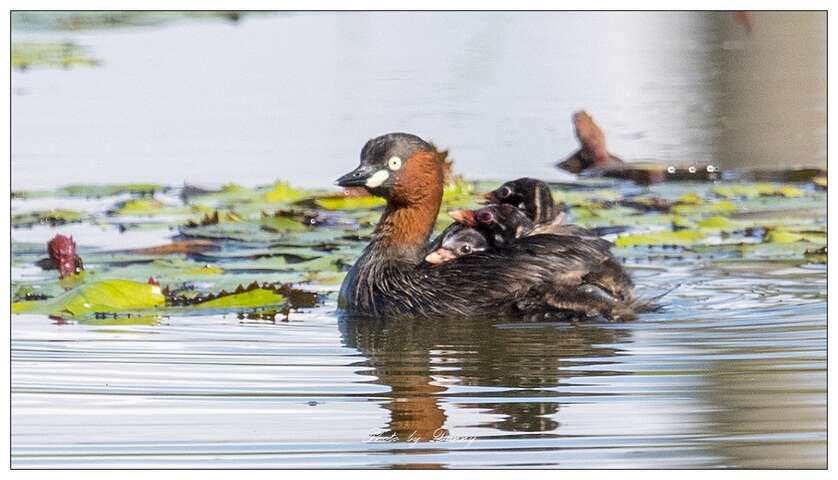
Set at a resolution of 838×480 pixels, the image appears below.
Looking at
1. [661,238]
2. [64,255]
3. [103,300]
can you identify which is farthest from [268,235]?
[661,238]

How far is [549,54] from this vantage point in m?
20.8

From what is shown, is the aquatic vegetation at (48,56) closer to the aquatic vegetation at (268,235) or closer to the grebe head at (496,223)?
the aquatic vegetation at (268,235)

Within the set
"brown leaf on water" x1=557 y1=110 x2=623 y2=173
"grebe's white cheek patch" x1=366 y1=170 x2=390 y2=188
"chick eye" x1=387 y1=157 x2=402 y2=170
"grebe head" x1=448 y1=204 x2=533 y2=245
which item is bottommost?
"grebe head" x1=448 y1=204 x2=533 y2=245

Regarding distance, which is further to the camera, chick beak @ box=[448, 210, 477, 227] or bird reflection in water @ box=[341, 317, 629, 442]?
chick beak @ box=[448, 210, 477, 227]

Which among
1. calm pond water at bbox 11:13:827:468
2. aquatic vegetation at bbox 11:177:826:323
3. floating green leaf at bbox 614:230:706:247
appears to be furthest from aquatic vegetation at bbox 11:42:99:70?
floating green leaf at bbox 614:230:706:247

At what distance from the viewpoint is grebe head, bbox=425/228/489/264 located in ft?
A: 29.5

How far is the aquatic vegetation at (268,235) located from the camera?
8.77 m

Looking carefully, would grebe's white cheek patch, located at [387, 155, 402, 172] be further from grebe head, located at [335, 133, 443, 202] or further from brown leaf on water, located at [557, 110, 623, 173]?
brown leaf on water, located at [557, 110, 623, 173]

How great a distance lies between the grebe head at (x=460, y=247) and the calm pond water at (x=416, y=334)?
504 mm

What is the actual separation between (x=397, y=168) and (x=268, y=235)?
182cm

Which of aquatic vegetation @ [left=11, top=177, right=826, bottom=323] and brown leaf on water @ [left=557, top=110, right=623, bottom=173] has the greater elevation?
brown leaf on water @ [left=557, top=110, right=623, bottom=173]

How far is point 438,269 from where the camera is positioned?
8.90 m

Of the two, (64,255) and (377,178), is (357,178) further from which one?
(64,255)
